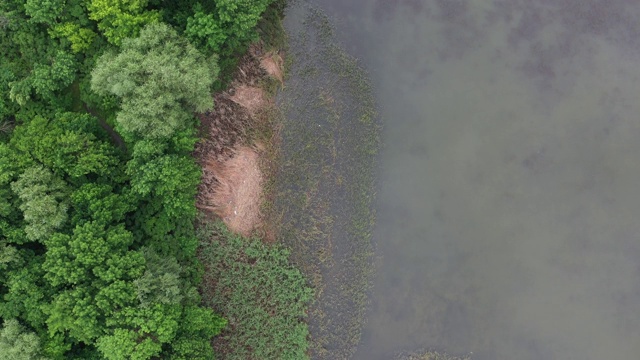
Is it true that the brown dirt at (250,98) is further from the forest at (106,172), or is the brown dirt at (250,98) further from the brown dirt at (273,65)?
the forest at (106,172)

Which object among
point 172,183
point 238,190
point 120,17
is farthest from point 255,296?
point 120,17

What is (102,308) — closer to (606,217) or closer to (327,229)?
(327,229)

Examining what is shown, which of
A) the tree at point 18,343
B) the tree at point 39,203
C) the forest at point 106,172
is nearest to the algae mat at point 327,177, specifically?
the forest at point 106,172

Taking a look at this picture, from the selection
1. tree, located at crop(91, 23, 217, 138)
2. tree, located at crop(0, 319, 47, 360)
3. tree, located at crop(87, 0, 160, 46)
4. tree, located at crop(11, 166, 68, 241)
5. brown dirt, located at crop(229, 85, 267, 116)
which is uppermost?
tree, located at crop(87, 0, 160, 46)

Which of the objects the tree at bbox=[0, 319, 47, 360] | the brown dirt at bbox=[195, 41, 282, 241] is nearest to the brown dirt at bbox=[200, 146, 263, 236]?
the brown dirt at bbox=[195, 41, 282, 241]

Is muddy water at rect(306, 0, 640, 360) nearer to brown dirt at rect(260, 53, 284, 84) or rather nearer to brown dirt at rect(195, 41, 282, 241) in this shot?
brown dirt at rect(260, 53, 284, 84)
